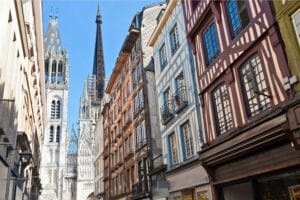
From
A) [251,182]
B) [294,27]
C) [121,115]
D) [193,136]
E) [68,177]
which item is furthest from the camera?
[68,177]

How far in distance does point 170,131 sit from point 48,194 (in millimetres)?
62427

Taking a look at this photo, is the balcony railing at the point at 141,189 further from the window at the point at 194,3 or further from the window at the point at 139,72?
the window at the point at 194,3

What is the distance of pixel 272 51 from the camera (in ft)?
26.8

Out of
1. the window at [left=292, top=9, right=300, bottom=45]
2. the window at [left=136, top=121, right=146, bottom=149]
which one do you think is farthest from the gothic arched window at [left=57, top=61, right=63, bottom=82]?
the window at [left=292, top=9, right=300, bottom=45]

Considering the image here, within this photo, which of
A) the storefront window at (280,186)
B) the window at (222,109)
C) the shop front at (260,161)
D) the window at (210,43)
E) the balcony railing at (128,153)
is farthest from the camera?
the balcony railing at (128,153)

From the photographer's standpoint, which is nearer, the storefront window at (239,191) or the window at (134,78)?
the storefront window at (239,191)

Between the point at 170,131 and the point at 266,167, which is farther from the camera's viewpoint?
the point at 170,131

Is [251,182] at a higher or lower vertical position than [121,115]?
lower

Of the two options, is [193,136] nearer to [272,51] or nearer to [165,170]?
[165,170]

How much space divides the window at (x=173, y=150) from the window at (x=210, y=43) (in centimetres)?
474

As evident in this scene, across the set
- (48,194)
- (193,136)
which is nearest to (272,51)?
(193,136)

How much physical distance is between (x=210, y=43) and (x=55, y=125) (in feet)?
225

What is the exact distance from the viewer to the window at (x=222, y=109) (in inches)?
405

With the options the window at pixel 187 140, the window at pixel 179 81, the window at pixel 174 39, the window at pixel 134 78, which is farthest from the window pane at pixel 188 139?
the window at pixel 134 78
